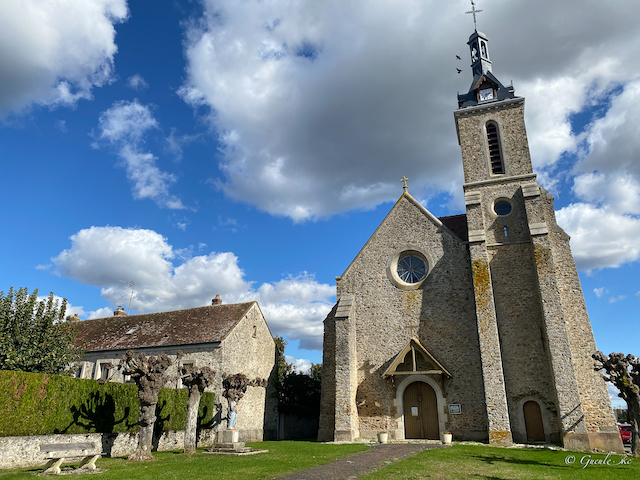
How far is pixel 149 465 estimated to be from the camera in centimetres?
1209

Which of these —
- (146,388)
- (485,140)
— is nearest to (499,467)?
(146,388)

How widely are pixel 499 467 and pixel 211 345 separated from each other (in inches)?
625

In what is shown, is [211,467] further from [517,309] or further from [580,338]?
[580,338]

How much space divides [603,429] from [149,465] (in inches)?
698

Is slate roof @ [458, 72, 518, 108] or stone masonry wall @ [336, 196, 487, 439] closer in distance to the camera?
stone masonry wall @ [336, 196, 487, 439]

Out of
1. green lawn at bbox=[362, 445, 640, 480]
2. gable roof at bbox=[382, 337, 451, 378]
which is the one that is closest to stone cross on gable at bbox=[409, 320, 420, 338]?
gable roof at bbox=[382, 337, 451, 378]

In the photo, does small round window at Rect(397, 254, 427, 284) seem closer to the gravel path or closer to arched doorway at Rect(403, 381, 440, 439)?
arched doorway at Rect(403, 381, 440, 439)

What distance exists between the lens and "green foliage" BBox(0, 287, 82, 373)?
1736cm

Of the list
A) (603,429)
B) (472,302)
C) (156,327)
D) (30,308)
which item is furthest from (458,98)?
(30,308)

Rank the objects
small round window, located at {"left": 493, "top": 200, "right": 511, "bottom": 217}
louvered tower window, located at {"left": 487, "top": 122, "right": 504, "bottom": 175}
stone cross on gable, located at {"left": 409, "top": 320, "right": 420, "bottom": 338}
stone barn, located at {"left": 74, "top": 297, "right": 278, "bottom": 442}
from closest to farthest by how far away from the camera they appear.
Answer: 1. stone cross on gable, located at {"left": 409, "top": 320, "right": 420, "bottom": 338}
2. small round window, located at {"left": 493, "top": 200, "right": 511, "bottom": 217}
3. stone barn, located at {"left": 74, "top": 297, "right": 278, "bottom": 442}
4. louvered tower window, located at {"left": 487, "top": 122, "right": 504, "bottom": 175}

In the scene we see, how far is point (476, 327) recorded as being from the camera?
19562 millimetres

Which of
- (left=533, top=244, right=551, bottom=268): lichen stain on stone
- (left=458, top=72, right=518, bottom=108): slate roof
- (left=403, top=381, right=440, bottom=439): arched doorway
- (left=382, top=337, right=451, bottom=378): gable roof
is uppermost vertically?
(left=458, top=72, right=518, bottom=108): slate roof

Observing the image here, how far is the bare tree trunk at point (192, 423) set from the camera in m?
15.3

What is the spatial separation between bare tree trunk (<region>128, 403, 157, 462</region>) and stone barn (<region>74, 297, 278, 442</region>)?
8.28 m
